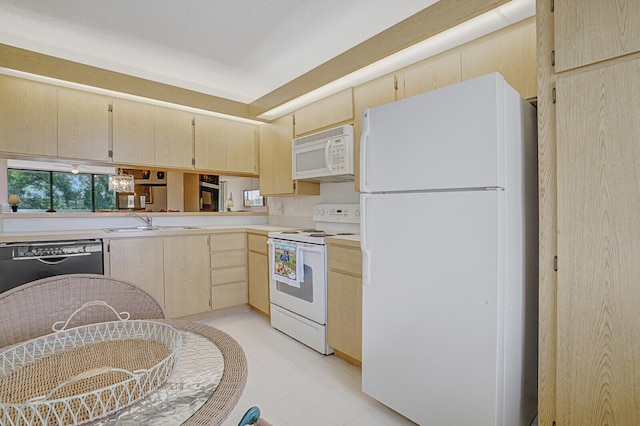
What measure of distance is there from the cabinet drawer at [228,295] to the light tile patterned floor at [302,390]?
1.88 ft

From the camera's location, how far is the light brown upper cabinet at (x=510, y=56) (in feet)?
5.57

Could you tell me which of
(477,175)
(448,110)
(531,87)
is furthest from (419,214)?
(531,87)

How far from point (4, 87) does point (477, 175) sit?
3486mm

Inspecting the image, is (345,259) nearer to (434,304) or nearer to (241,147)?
(434,304)

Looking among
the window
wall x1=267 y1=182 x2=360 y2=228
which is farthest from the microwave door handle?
the window

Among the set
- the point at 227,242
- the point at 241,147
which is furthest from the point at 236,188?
the point at 227,242

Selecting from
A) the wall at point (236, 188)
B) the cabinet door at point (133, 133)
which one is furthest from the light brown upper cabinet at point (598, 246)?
the wall at point (236, 188)

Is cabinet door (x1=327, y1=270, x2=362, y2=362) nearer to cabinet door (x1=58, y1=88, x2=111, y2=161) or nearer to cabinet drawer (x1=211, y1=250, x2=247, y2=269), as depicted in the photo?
cabinet drawer (x1=211, y1=250, x2=247, y2=269)

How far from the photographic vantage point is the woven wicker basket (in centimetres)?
59

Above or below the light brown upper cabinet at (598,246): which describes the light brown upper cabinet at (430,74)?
above

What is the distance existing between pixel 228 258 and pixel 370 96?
2170 mm

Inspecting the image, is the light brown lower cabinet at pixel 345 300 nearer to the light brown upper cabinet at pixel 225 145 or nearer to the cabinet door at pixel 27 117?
the light brown upper cabinet at pixel 225 145

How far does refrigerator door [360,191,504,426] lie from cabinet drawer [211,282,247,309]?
1.94 metres

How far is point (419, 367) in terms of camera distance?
1584mm
